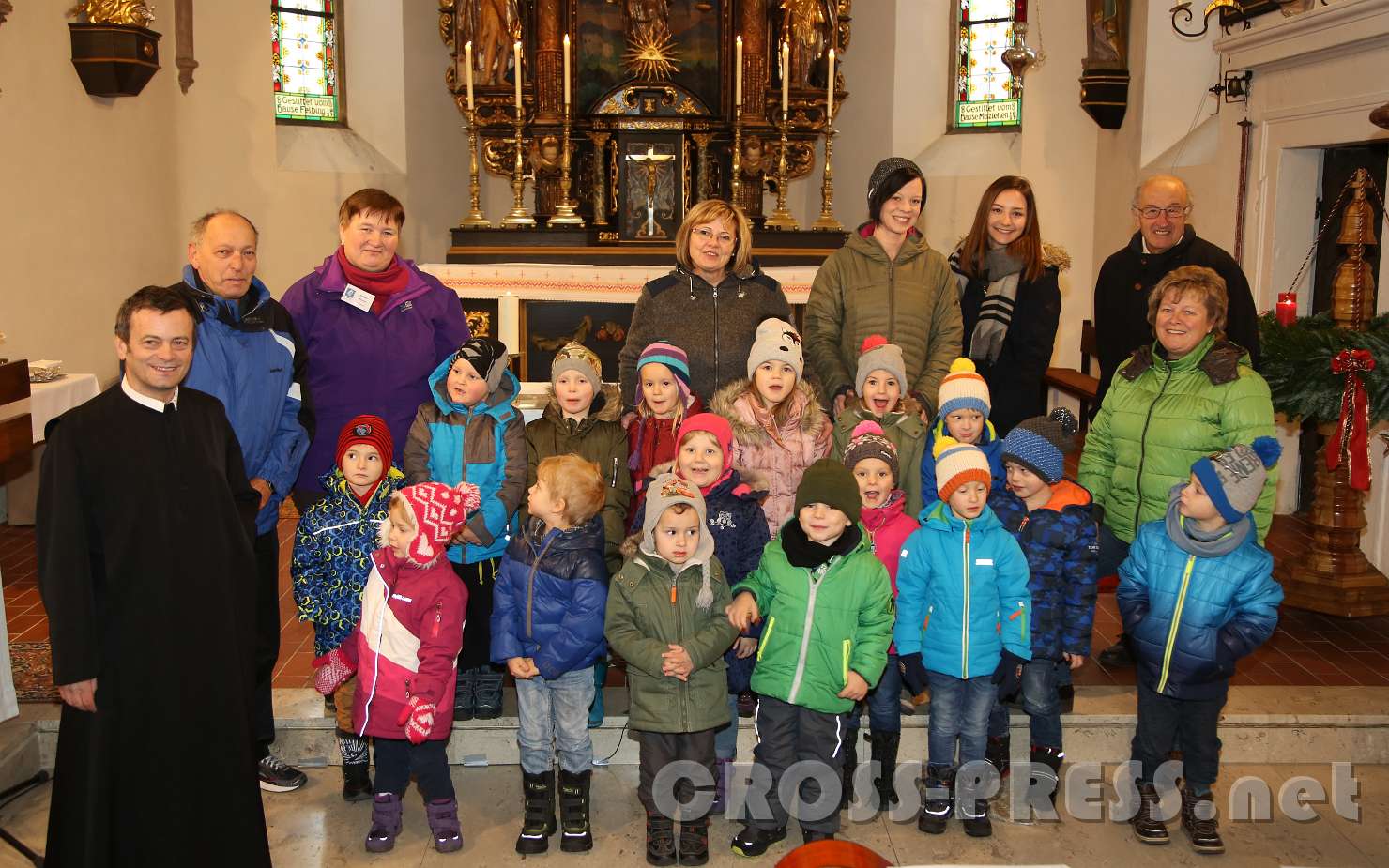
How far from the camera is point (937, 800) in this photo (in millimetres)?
3920

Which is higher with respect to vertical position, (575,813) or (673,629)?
(673,629)

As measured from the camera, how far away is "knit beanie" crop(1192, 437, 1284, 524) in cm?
355

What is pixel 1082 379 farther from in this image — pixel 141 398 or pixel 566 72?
pixel 141 398

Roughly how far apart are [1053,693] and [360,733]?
2.16m

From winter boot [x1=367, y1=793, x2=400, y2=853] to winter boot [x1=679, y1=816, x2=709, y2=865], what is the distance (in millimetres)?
875

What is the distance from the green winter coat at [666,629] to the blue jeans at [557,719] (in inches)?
9.0

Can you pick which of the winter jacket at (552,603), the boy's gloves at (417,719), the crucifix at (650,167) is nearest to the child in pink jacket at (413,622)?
the boy's gloves at (417,719)

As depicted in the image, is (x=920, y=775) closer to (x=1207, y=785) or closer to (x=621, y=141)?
(x=1207, y=785)

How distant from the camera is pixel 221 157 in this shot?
9750 mm

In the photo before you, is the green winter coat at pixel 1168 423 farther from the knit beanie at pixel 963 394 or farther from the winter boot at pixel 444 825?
the winter boot at pixel 444 825

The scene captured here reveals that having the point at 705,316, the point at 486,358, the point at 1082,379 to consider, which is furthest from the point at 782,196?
the point at 486,358

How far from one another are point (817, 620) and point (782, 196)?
660 centimetres

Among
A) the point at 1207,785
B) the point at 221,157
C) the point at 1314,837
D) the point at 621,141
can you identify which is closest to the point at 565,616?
the point at 1207,785

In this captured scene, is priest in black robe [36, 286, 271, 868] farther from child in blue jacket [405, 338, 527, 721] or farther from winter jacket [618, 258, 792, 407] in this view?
winter jacket [618, 258, 792, 407]
